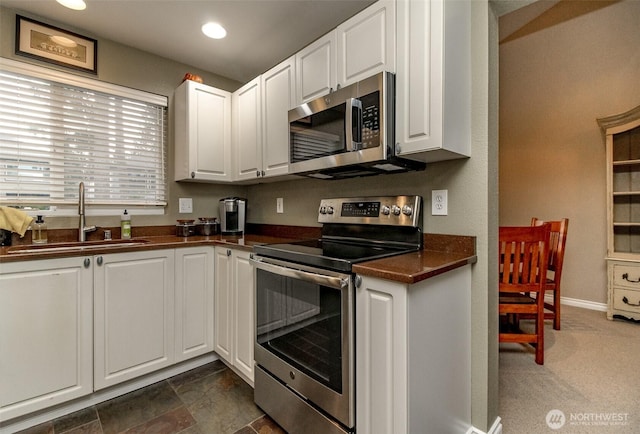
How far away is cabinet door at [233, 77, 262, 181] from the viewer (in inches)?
91.7

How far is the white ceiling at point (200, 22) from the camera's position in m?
1.92

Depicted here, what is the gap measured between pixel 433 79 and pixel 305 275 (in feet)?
3.35

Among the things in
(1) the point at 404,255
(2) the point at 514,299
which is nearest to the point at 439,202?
(1) the point at 404,255

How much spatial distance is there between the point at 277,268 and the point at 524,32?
420 cm

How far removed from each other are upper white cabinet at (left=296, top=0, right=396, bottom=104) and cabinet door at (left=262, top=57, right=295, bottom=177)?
11 cm

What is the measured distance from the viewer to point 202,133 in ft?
8.20

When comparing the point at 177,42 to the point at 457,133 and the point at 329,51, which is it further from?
the point at 457,133

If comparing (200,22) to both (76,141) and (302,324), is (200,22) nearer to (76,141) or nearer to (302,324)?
(76,141)

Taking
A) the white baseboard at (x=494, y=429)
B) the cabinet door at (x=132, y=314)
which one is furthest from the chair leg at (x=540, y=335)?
the cabinet door at (x=132, y=314)

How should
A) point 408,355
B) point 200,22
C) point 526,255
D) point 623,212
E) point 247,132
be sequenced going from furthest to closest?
point 623,212 < point 247,132 < point 526,255 < point 200,22 < point 408,355

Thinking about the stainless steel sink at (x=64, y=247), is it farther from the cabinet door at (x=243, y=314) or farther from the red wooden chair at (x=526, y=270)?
the red wooden chair at (x=526, y=270)

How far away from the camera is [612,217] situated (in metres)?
3.04

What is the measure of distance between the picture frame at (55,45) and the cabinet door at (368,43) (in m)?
1.87

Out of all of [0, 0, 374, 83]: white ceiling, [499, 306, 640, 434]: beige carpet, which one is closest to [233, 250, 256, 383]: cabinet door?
[499, 306, 640, 434]: beige carpet
